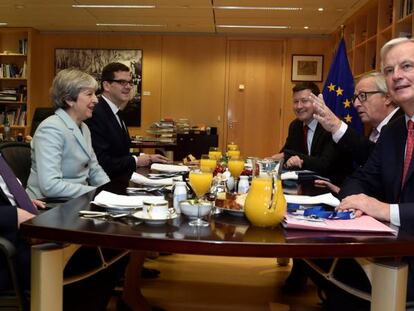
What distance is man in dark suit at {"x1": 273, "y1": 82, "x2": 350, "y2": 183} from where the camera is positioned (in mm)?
3035

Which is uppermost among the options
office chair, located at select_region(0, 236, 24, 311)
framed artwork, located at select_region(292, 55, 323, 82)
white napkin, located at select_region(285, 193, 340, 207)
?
framed artwork, located at select_region(292, 55, 323, 82)

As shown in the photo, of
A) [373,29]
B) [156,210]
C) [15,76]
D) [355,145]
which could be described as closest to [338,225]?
[156,210]

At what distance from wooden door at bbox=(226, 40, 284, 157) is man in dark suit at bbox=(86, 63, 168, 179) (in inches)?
200

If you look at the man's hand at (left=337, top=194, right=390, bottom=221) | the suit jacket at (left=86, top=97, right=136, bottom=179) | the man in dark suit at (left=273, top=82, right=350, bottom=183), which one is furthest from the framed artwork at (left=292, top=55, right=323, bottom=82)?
the man's hand at (left=337, top=194, right=390, bottom=221)

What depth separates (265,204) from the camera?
130 cm

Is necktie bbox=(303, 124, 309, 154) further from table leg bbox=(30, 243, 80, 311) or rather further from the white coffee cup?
table leg bbox=(30, 243, 80, 311)

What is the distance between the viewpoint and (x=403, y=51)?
1824 millimetres

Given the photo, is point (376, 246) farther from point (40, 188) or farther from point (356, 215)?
point (40, 188)

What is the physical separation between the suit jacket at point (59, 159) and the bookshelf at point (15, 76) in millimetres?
6206

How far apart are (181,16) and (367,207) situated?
593 centimetres

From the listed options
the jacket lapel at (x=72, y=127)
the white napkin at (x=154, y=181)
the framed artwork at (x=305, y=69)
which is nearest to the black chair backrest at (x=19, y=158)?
the jacket lapel at (x=72, y=127)

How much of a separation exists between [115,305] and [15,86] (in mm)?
6902

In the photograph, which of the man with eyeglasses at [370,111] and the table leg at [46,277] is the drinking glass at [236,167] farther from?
the table leg at [46,277]

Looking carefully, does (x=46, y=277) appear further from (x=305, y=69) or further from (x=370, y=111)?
(x=305, y=69)
